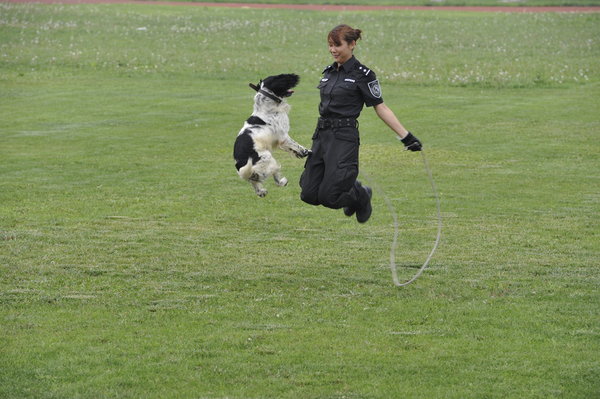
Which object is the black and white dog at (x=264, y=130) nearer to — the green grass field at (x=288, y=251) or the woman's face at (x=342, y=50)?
the woman's face at (x=342, y=50)

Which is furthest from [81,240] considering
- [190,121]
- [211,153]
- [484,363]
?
[190,121]

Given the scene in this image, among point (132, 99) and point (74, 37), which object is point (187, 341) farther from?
point (74, 37)

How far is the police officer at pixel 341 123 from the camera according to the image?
34.4 ft

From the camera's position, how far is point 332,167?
10.7 meters

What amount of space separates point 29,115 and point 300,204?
12.0 meters

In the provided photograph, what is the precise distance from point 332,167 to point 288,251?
2.28 metres

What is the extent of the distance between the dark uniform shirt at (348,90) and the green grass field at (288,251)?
1.98 m

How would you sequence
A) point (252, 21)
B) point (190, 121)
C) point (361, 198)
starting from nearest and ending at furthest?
point (361, 198)
point (190, 121)
point (252, 21)

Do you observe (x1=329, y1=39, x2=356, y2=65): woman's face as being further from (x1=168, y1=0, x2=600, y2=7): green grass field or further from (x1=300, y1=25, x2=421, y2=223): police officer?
(x1=168, y1=0, x2=600, y2=7): green grass field

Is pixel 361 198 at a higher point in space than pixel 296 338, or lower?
higher

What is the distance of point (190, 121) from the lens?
2492cm

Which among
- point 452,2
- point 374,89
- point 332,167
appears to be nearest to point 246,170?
point 332,167

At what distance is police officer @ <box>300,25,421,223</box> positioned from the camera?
10500 millimetres

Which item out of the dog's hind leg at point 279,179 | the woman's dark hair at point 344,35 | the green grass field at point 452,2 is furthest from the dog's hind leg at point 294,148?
the green grass field at point 452,2
